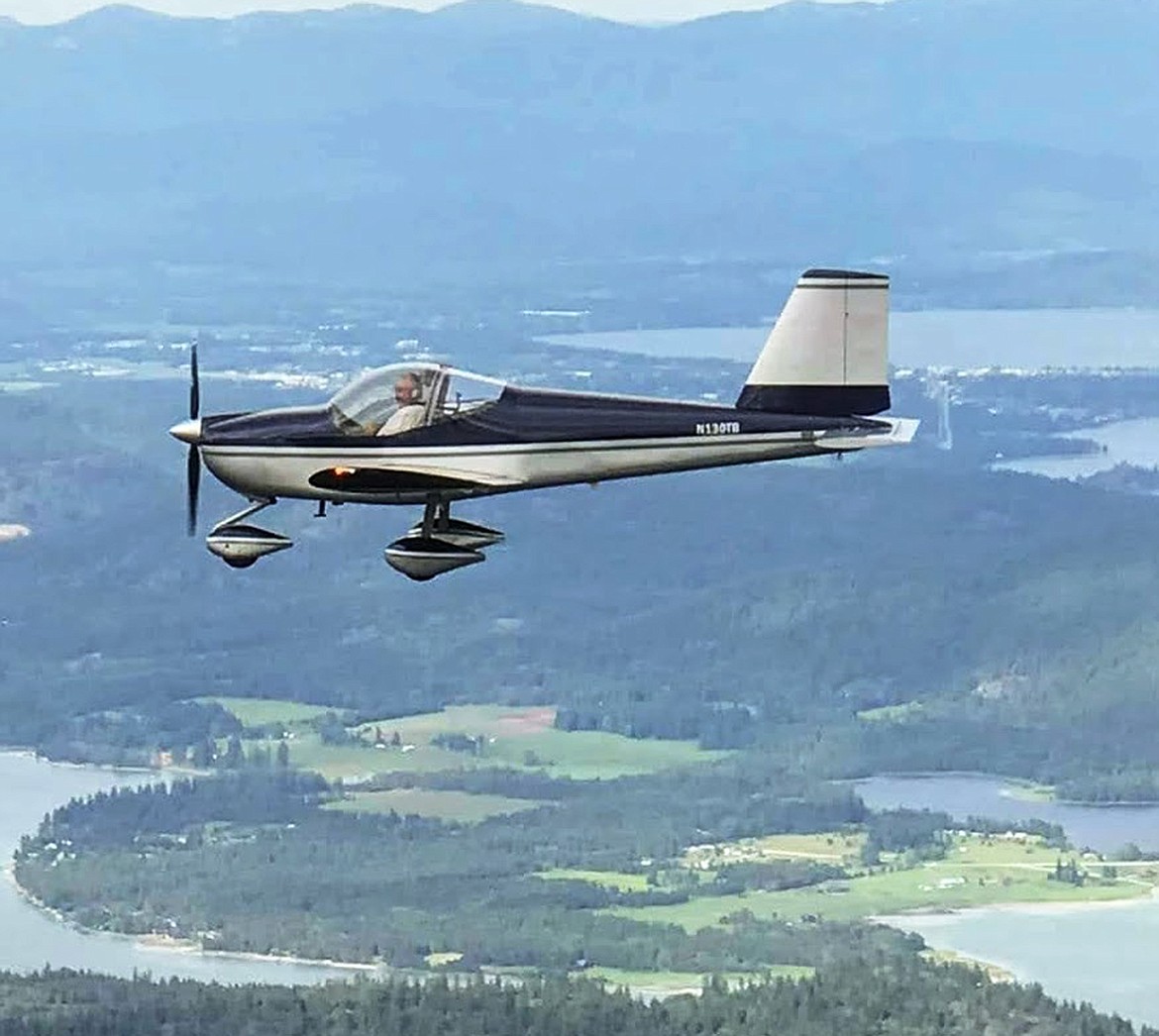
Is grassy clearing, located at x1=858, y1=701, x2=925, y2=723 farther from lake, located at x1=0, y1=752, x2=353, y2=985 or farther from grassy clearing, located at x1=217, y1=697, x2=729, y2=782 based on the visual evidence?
lake, located at x1=0, y1=752, x2=353, y2=985

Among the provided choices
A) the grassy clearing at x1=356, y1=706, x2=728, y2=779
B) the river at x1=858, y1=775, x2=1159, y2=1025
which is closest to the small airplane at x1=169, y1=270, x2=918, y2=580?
the river at x1=858, y1=775, x2=1159, y2=1025

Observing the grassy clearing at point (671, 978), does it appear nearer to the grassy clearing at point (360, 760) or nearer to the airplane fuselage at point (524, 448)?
the grassy clearing at point (360, 760)

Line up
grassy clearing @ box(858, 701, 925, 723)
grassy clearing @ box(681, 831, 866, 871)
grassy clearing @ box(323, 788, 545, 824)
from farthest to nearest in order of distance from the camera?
grassy clearing @ box(858, 701, 925, 723) < grassy clearing @ box(323, 788, 545, 824) < grassy clearing @ box(681, 831, 866, 871)

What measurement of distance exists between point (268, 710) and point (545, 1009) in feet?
272

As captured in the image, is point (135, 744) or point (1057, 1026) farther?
point (135, 744)

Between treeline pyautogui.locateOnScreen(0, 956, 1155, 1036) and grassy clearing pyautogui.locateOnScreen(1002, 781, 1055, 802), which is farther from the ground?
treeline pyautogui.locateOnScreen(0, 956, 1155, 1036)

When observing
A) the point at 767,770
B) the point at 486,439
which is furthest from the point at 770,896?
the point at 486,439

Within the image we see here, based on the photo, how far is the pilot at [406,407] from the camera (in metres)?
33.0

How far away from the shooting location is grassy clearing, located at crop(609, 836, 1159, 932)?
13038 cm

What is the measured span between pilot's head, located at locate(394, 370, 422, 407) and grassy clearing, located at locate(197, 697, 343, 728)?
143805mm

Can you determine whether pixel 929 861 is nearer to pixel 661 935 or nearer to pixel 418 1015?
pixel 661 935

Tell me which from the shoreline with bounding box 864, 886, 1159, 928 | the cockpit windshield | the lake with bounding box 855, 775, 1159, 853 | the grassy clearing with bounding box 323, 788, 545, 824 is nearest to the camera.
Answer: the cockpit windshield

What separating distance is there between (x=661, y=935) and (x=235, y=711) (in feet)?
203

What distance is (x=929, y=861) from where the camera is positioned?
144875mm
